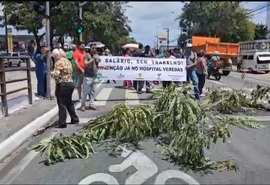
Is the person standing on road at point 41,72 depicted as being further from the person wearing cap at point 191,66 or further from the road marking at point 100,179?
the road marking at point 100,179

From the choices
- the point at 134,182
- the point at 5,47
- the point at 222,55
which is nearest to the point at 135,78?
the point at 134,182

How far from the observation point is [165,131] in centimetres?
809

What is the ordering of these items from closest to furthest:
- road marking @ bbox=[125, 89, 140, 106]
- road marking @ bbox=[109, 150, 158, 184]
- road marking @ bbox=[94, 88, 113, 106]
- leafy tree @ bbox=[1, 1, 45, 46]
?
road marking @ bbox=[109, 150, 158, 184], leafy tree @ bbox=[1, 1, 45, 46], road marking @ bbox=[125, 89, 140, 106], road marking @ bbox=[94, 88, 113, 106]

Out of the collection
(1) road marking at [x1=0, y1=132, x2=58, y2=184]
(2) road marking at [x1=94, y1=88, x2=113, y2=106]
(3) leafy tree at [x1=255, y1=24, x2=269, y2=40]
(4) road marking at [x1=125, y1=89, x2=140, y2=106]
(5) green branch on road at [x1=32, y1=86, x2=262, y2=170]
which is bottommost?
(1) road marking at [x1=0, y1=132, x2=58, y2=184]

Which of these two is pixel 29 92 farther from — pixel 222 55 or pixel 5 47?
pixel 5 47

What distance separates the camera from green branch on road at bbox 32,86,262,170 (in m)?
Answer: 6.79

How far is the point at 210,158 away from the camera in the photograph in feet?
23.5

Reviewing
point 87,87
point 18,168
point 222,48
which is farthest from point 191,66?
point 222,48

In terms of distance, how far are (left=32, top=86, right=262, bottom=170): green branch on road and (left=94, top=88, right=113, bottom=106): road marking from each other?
512 cm

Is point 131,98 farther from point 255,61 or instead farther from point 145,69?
point 255,61

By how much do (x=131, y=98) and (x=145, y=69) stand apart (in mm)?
1288

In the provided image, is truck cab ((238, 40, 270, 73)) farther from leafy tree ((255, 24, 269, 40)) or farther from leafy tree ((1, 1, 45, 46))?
leafy tree ((255, 24, 269, 40))

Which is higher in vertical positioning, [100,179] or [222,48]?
[222,48]

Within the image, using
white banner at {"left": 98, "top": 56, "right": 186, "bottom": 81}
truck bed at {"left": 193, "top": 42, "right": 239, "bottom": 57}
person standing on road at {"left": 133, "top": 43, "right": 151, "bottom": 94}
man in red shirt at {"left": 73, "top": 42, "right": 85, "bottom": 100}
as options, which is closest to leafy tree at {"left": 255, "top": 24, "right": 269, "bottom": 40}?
truck bed at {"left": 193, "top": 42, "right": 239, "bottom": 57}
